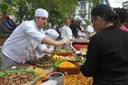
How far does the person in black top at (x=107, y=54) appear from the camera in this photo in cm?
223

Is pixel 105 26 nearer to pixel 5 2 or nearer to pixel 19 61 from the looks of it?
pixel 19 61

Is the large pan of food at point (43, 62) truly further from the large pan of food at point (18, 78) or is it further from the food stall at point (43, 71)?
the large pan of food at point (18, 78)

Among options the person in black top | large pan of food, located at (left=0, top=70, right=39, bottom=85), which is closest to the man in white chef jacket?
large pan of food, located at (left=0, top=70, right=39, bottom=85)

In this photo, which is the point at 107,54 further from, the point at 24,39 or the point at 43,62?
the point at 24,39

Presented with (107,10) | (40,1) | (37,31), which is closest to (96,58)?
(107,10)

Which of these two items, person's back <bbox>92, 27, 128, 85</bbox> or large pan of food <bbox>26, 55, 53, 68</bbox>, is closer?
person's back <bbox>92, 27, 128, 85</bbox>

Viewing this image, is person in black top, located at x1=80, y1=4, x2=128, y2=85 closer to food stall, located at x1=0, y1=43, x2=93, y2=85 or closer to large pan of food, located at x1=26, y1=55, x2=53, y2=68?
food stall, located at x1=0, y1=43, x2=93, y2=85

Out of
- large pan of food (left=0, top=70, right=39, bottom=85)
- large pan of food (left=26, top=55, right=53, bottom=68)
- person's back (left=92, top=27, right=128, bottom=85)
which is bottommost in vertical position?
large pan of food (left=26, top=55, right=53, bottom=68)

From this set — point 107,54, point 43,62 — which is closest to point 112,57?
point 107,54

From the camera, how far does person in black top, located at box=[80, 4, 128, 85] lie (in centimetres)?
223

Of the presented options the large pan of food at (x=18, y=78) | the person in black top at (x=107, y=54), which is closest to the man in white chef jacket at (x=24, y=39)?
the large pan of food at (x=18, y=78)

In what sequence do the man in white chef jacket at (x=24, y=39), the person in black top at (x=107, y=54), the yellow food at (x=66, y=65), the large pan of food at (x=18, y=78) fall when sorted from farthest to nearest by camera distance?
1. the man in white chef jacket at (x=24, y=39)
2. the yellow food at (x=66, y=65)
3. the large pan of food at (x=18, y=78)
4. the person in black top at (x=107, y=54)

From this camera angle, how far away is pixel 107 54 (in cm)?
225

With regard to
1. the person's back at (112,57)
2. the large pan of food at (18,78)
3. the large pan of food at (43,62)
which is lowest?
the large pan of food at (43,62)
